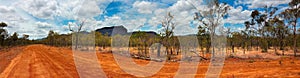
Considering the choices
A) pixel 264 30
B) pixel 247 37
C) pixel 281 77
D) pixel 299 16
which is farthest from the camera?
pixel 247 37

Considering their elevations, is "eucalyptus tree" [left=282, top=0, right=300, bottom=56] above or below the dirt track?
above

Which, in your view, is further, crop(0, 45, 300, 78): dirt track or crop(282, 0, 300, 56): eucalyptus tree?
crop(282, 0, 300, 56): eucalyptus tree

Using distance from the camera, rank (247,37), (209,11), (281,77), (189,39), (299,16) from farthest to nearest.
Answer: (247,37), (189,39), (299,16), (209,11), (281,77)

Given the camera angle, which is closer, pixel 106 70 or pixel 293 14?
pixel 106 70

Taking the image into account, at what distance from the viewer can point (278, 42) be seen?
3666 cm

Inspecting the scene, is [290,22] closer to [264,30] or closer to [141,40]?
[264,30]

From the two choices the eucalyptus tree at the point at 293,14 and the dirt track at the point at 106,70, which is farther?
the eucalyptus tree at the point at 293,14

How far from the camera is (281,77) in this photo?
34.6 feet

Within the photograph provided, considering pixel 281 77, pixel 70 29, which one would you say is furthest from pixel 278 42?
pixel 70 29

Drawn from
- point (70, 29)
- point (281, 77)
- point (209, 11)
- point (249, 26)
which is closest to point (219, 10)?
point (209, 11)

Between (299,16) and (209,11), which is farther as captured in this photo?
(299,16)

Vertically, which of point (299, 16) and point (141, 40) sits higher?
point (299, 16)

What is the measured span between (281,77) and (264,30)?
89.0ft

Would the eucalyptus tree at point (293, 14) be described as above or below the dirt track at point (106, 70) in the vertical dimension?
above
